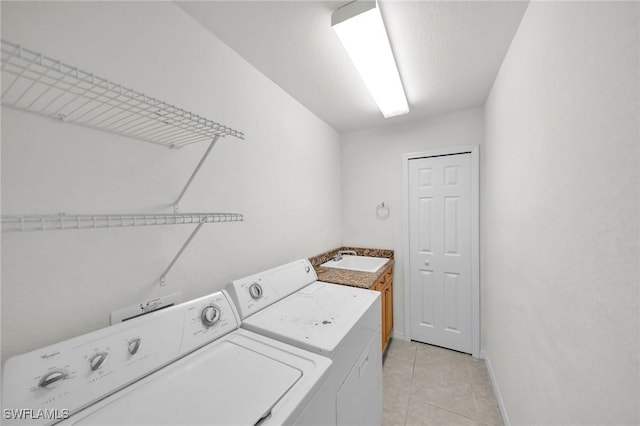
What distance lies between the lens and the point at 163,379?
2.74ft

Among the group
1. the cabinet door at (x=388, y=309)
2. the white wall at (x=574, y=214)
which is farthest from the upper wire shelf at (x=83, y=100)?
the cabinet door at (x=388, y=309)

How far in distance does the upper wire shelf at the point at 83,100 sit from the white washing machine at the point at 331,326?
85 cm

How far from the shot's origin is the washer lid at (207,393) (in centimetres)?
68

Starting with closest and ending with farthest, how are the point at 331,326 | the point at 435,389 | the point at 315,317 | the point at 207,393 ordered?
the point at 207,393 < the point at 331,326 < the point at 315,317 < the point at 435,389

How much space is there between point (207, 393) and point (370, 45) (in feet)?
6.10

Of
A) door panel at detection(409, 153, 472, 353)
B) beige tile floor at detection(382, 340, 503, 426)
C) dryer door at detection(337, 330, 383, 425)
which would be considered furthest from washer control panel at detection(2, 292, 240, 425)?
door panel at detection(409, 153, 472, 353)

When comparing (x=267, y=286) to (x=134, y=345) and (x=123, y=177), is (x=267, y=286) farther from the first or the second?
(x=123, y=177)

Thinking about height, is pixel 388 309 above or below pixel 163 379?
below

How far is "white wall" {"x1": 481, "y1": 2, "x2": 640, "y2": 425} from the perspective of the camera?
599 millimetres

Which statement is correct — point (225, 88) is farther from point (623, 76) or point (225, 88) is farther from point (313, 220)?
point (623, 76)

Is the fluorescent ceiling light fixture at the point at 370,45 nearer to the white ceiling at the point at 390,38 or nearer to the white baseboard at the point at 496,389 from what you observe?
the white ceiling at the point at 390,38

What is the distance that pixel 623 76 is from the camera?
0.60m

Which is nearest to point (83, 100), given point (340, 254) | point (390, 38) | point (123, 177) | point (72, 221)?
point (123, 177)

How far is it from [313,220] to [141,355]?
1.78m
